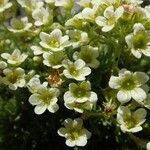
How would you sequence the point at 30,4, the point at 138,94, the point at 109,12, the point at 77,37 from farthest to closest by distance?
the point at 30,4 → the point at 77,37 → the point at 109,12 → the point at 138,94

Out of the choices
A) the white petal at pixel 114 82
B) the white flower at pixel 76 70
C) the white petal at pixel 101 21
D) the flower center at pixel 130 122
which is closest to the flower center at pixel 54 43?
the white flower at pixel 76 70

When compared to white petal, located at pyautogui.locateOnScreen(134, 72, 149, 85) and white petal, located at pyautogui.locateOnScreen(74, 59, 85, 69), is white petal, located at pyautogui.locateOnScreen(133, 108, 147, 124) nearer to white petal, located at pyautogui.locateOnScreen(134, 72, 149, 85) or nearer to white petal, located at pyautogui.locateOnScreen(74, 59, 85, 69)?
white petal, located at pyautogui.locateOnScreen(134, 72, 149, 85)

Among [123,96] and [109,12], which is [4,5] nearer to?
[109,12]

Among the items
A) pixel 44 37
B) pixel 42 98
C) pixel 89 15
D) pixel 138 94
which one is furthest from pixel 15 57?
pixel 138 94

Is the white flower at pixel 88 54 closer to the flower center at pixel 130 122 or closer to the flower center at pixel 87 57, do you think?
the flower center at pixel 87 57

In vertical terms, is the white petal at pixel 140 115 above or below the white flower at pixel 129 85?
below

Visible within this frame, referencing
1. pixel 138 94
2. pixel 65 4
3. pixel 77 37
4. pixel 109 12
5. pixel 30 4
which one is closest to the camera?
pixel 138 94

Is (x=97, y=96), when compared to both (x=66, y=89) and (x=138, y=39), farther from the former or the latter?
(x=138, y=39)
